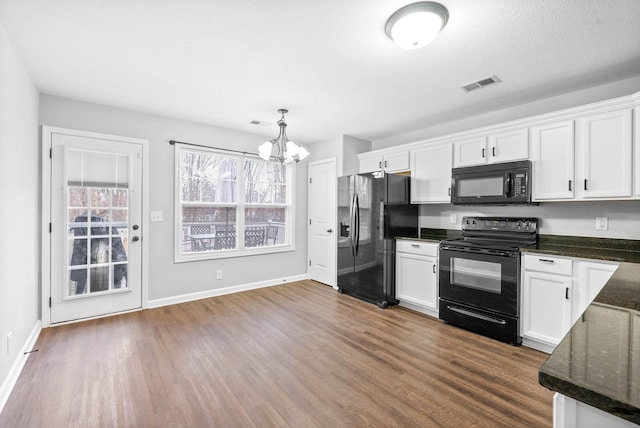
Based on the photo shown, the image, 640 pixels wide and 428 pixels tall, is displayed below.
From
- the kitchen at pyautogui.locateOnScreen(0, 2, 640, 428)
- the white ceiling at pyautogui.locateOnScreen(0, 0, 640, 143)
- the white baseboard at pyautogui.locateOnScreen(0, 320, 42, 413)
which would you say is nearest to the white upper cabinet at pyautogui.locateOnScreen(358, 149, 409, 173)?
the kitchen at pyautogui.locateOnScreen(0, 2, 640, 428)

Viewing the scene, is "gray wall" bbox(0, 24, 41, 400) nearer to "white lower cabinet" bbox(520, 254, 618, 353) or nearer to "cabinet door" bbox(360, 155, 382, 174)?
"cabinet door" bbox(360, 155, 382, 174)

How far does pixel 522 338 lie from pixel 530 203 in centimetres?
132

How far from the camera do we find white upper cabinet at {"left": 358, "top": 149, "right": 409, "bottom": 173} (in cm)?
410

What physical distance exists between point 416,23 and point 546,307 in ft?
8.52

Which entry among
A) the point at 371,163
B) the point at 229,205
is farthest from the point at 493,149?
the point at 229,205

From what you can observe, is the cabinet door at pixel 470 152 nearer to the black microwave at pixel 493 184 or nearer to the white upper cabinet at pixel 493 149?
the white upper cabinet at pixel 493 149

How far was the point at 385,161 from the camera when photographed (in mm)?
4344

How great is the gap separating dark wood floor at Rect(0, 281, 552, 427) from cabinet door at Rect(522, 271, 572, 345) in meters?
0.22

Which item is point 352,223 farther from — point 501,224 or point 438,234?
point 501,224

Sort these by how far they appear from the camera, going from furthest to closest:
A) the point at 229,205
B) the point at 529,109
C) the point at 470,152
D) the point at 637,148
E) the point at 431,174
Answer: the point at 229,205 < the point at 431,174 < the point at 470,152 < the point at 529,109 < the point at 637,148

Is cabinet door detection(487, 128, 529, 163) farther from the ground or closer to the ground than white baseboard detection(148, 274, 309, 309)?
farther from the ground

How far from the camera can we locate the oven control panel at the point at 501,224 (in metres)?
3.17

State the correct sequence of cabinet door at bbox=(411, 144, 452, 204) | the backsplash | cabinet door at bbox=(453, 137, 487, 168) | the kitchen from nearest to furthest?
the kitchen → the backsplash → cabinet door at bbox=(453, 137, 487, 168) → cabinet door at bbox=(411, 144, 452, 204)

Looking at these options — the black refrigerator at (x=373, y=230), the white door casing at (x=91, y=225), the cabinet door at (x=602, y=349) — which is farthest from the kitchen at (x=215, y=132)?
the cabinet door at (x=602, y=349)
